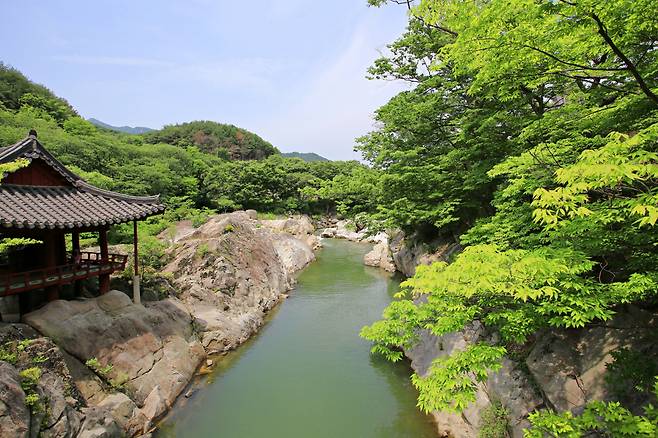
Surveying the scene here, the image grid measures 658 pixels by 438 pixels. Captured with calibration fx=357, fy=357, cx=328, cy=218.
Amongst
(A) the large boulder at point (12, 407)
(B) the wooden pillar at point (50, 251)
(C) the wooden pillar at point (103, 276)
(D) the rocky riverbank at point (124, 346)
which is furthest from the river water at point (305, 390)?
(B) the wooden pillar at point (50, 251)

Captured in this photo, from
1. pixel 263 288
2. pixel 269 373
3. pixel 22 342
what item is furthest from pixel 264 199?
pixel 22 342

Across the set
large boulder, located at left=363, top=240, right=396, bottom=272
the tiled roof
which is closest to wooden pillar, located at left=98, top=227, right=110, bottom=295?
the tiled roof

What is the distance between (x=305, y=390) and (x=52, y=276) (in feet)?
26.2

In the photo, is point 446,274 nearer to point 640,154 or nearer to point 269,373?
point 640,154

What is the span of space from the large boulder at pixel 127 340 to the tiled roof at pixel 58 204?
237 cm

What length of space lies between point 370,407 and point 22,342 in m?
8.50

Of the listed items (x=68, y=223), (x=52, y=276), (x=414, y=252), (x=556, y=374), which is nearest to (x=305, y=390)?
(x=556, y=374)

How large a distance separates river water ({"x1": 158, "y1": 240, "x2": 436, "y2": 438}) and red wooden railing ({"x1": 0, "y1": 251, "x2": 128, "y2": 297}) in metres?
4.77

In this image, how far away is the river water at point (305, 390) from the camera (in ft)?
30.1

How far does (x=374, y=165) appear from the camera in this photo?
18.5 metres

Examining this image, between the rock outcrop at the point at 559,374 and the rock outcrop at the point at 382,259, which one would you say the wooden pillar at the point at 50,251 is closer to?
the rock outcrop at the point at 559,374

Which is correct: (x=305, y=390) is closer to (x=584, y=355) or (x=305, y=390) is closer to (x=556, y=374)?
(x=556, y=374)

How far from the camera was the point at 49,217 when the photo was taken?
9461 mm

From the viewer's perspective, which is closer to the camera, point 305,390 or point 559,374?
point 559,374
